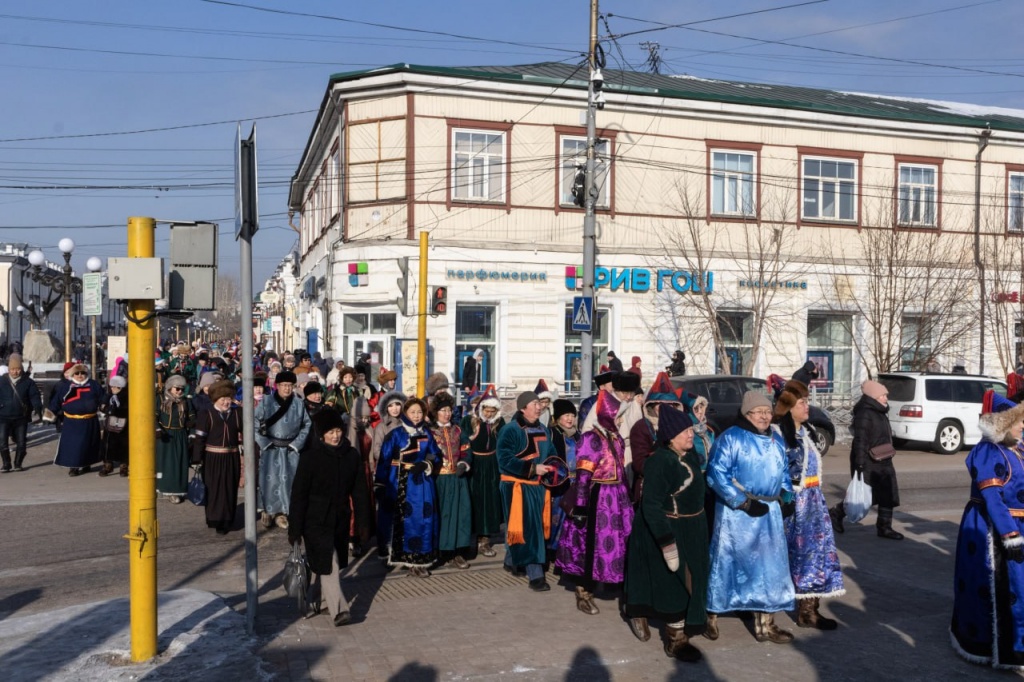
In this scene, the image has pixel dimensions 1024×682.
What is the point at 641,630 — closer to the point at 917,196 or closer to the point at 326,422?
the point at 326,422

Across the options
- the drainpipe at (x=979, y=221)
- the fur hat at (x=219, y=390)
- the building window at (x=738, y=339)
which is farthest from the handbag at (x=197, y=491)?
the drainpipe at (x=979, y=221)

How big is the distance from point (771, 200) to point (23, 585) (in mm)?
23417

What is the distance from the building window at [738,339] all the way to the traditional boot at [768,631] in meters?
21.5

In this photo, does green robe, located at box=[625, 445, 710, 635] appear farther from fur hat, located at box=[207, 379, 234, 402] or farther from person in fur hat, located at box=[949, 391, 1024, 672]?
fur hat, located at box=[207, 379, 234, 402]

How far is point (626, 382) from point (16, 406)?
39.4 ft

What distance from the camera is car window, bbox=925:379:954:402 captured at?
2005 centimetres

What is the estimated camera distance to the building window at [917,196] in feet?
96.8

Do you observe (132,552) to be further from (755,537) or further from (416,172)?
(416,172)

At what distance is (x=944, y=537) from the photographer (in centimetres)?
1113

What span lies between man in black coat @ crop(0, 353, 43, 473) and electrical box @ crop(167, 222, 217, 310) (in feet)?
36.3

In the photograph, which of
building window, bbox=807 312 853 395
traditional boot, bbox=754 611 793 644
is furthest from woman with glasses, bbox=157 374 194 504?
building window, bbox=807 312 853 395

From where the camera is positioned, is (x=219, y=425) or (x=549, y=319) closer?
(x=219, y=425)

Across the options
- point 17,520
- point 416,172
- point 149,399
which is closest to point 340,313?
point 416,172

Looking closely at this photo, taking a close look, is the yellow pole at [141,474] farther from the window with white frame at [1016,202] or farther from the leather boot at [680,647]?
the window with white frame at [1016,202]
